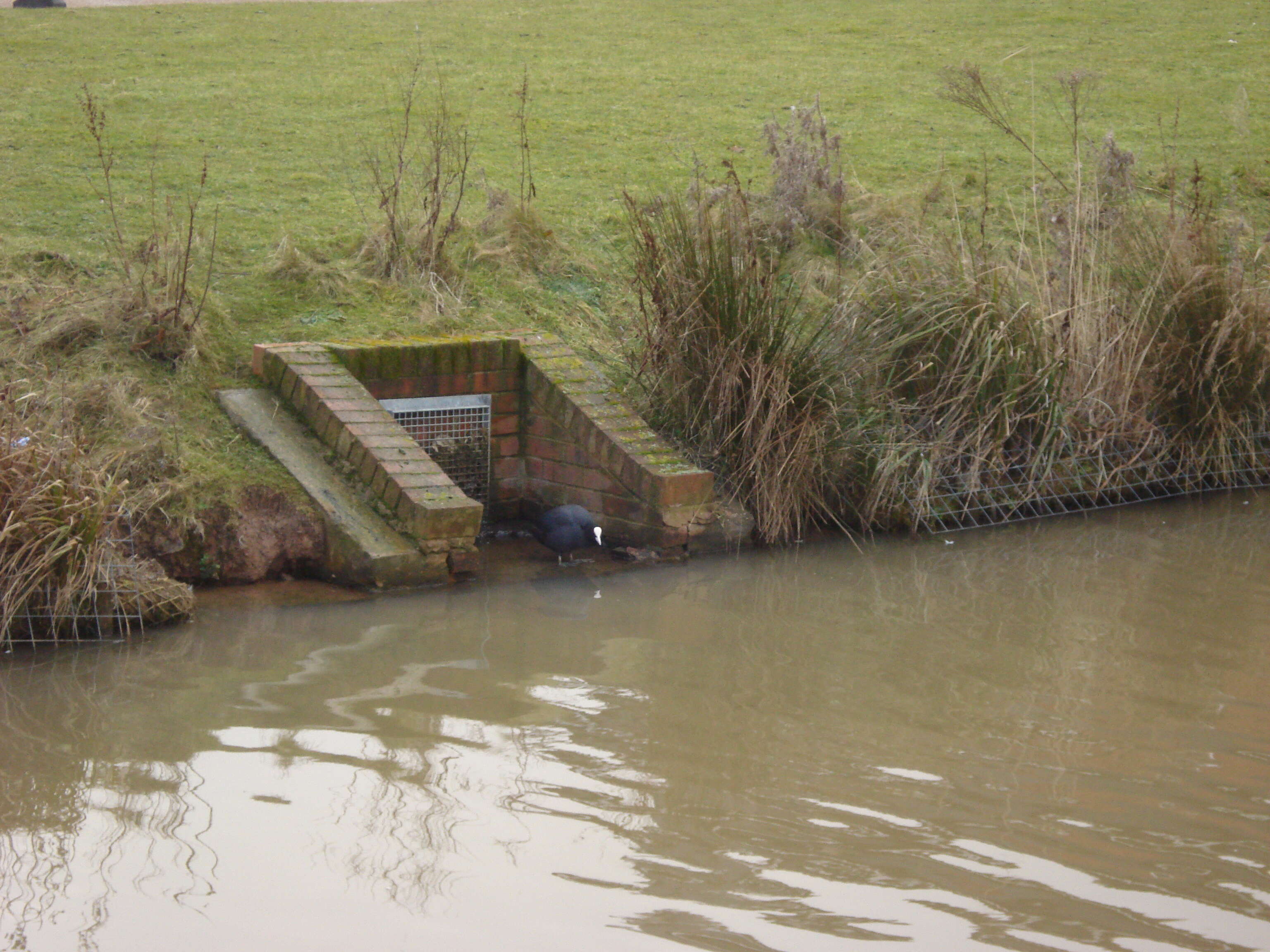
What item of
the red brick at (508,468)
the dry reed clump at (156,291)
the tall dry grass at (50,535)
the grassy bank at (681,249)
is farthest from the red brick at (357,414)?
the tall dry grass at (50,535)

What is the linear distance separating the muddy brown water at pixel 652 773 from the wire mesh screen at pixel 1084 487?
3.95 feet

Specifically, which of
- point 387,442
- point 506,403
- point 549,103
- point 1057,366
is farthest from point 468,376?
point 549,103

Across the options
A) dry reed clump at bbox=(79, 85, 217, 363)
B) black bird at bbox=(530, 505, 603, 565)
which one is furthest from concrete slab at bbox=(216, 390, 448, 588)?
black bird at bbox=(530, 505, 603, 565)

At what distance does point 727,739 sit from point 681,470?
2.40m

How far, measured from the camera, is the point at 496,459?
21.8ft

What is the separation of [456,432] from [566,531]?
93cm

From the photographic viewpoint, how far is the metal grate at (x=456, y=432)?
21.0ft

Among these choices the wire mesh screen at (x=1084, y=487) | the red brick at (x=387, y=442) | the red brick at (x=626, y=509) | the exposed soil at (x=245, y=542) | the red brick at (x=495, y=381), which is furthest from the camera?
the wire mesh screen at (x=1084, y=487)

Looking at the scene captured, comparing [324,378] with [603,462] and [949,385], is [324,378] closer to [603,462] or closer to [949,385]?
[603,462]

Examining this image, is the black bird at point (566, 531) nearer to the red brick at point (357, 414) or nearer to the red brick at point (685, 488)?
the red brick at point (685, 488)

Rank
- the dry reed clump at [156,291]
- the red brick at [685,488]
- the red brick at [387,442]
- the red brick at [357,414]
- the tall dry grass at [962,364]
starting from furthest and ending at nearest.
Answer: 1. the tall dry grass at [962,364]
2. the dry reed clump at [156,291]
3. the red brick at [685,488]
4. the red brick at [357,414]
5. the red brick at [387,442]

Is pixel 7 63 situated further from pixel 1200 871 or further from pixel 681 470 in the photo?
pixel 1200 871

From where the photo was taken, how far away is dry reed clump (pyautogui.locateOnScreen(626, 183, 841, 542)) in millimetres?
6355

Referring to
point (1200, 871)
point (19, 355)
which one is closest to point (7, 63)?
point (19, 355)
